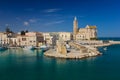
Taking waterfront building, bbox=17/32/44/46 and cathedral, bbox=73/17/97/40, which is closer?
waterfront building, bbox=17/32/44/46

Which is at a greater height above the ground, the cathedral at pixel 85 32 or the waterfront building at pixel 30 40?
the cathedral at pixel 85 32

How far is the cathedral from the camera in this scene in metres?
69.9

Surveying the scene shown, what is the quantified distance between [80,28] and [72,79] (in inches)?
2219

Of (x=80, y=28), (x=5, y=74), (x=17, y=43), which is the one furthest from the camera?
(x=80, y=28)

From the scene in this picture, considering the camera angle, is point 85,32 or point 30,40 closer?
→ point 30,40

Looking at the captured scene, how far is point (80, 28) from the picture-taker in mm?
74562

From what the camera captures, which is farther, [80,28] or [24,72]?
[80,28]

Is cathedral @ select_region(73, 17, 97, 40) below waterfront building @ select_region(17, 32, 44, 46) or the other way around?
the other way around

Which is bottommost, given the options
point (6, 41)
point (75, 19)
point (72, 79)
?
point (72, 79)

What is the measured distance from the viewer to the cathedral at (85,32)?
69938 millimetres

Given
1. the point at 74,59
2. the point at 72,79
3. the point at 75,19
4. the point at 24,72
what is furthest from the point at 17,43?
the point at 72,79

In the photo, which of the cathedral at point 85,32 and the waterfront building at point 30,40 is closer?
the waterfront building at point 30,40

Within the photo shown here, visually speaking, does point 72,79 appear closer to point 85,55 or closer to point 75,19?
point 85,55

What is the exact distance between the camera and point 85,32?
69938 millimetres
